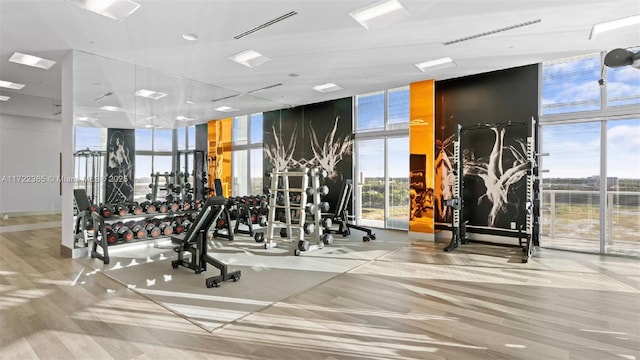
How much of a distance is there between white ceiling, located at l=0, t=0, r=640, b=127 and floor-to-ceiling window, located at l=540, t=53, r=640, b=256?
22.6 inches

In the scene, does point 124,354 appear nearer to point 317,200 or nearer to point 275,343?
point 275,343

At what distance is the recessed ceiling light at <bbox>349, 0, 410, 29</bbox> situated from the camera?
354 cm

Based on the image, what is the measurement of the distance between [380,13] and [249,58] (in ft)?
7.32

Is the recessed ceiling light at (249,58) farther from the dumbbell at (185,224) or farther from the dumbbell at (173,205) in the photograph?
the dumbbell at (185,224)

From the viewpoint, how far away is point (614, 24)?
12.8 feet

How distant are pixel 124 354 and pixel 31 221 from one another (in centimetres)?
784

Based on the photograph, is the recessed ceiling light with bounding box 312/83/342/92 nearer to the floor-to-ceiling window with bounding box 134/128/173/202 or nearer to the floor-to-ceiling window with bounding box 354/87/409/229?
the floor-to-ceiling window with bounding box 354/87/409/229

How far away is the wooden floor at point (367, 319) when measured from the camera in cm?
221

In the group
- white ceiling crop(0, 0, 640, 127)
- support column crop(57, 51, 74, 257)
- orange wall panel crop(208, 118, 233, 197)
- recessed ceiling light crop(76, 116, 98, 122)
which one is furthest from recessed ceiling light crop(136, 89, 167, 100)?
orange wall panel crop(208, 118, 233, 197)

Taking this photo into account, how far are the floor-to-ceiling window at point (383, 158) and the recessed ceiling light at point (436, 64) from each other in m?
1.38

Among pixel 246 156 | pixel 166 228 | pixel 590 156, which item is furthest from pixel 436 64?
pixel 166 228

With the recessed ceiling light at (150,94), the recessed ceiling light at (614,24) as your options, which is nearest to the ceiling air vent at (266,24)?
the recessed ceiling light at (150,94)

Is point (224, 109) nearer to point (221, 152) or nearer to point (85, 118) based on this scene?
point (221, 152)

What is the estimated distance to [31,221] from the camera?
7.79 meters
